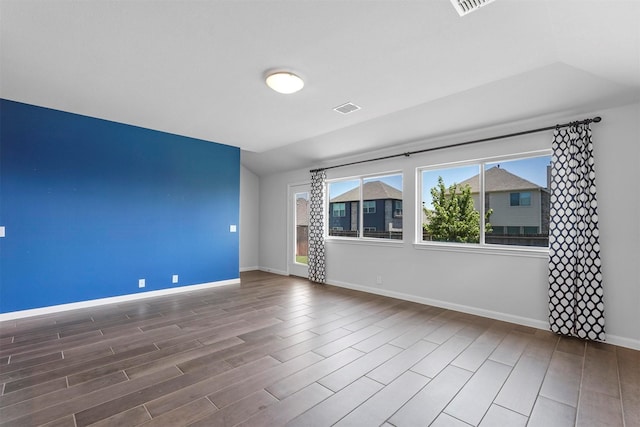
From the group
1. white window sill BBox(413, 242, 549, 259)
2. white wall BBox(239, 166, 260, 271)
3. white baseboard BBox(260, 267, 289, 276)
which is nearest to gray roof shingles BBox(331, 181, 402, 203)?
white window sill BBox(413, 242, 549, 259)

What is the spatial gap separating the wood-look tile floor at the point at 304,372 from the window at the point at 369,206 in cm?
214

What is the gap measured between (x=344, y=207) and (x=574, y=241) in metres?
3.67

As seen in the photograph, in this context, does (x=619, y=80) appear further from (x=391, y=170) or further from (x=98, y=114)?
(x=98, y=114)

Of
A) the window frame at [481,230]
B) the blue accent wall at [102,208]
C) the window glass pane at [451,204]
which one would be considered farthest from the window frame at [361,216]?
the blue accent wall at [102,208]

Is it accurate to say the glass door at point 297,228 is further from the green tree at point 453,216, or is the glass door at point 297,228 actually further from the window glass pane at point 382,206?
the green tree at point 453,216

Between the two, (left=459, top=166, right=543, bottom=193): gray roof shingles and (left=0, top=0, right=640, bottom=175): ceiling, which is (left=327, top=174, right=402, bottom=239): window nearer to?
(left=459, top=166, right=543, bottom=193): gray roof shingles

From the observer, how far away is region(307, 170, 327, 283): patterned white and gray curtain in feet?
20.0

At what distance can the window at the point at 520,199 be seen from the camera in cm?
379

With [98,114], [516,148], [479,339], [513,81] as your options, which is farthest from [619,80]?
[98,114]

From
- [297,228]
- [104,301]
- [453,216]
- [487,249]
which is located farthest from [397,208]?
[104,301]

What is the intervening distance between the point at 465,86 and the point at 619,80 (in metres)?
1.28

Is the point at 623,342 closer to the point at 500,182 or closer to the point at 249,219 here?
the point at 500,182

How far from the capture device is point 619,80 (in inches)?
105

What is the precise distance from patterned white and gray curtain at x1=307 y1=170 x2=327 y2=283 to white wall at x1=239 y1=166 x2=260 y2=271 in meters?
2.12
